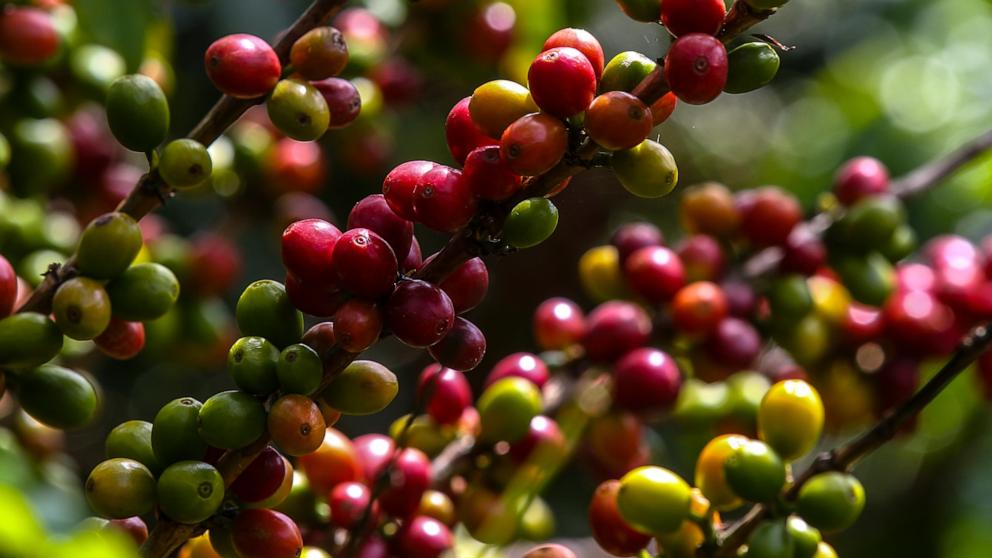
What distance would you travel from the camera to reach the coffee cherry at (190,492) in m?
0.73

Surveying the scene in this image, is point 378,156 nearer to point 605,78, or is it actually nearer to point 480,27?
point 480,27

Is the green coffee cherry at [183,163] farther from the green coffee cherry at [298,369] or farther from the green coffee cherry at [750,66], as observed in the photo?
the green coffee cherry at [750,66]

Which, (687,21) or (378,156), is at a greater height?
(687,21)

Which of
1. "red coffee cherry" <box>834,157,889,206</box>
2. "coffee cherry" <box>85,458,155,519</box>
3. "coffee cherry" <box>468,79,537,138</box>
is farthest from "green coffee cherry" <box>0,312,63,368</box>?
"red coffee cherry" <box>834,157,889,206</box>

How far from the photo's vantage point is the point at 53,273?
894 mm

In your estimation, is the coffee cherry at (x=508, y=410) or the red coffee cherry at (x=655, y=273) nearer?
the coffee cherry at (x=508, y=410)

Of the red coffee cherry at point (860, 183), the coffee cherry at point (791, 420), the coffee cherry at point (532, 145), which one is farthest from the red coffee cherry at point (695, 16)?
the red coffee cherry at point (860, 183)

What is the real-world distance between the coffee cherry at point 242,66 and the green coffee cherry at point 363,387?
23 cm

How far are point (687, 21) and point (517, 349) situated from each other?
1550 mm

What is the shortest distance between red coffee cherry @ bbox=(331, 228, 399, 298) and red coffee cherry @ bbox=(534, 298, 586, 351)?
1.80 ft

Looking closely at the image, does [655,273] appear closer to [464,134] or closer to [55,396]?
[464,134]

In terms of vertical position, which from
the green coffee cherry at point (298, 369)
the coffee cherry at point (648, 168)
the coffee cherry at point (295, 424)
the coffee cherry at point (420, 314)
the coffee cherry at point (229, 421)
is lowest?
the coffee cherry at point (229, 421)

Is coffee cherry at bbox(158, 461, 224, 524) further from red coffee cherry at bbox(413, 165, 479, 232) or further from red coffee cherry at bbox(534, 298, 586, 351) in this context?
red coffee cherry at bbox(534, 298, 586, 351)

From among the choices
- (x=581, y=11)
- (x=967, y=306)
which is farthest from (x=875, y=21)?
(x=967, y=306)
